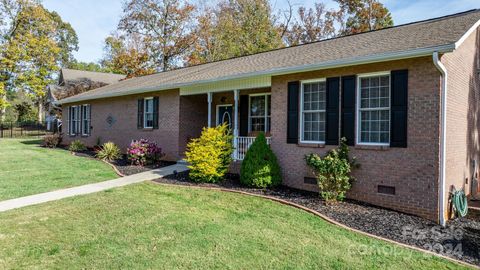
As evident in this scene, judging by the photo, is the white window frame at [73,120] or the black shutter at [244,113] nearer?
the black shutter at [244,113]

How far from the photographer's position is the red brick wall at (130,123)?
44.5 ft

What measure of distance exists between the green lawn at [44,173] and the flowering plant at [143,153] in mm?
977

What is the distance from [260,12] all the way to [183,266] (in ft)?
99.2

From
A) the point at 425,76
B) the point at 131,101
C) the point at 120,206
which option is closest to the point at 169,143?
the point at 131,101

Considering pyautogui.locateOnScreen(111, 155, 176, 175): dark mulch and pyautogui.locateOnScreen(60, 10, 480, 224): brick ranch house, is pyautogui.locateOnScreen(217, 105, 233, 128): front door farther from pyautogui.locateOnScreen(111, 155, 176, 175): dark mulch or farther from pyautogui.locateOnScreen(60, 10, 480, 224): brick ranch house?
pyautogui.locateOnScreen(111, 155, 176, 175): dark mulch

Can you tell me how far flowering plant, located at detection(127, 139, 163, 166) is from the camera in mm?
12445

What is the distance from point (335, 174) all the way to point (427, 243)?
2.39 metres

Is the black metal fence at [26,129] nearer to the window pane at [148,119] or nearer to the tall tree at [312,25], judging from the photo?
the window pane at [148,119]

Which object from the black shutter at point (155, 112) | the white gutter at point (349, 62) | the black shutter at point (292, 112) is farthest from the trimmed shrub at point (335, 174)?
the black shutter at point (155, 112)

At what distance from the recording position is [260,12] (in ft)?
102

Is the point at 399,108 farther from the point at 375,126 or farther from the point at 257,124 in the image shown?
the point at 257,124

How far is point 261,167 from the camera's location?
875 centimetres

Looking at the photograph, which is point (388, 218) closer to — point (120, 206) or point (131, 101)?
point (120, 206)

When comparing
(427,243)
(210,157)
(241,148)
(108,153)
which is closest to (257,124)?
(241,148)
